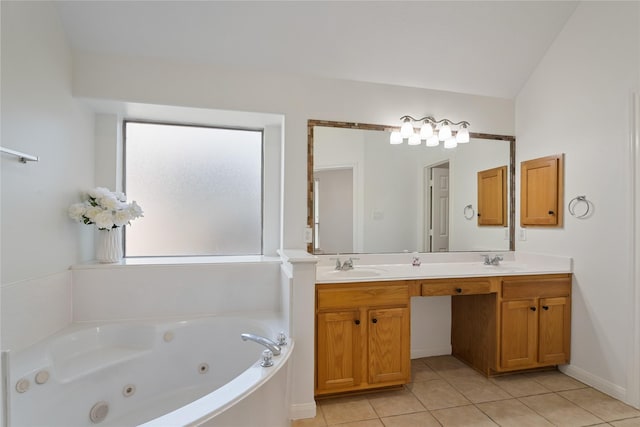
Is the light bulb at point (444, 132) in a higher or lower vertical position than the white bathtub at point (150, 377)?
higher

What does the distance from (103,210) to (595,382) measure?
3.65 m

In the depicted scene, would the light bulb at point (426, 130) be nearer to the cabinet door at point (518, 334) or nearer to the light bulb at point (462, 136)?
the light bulb at point (462, 136)

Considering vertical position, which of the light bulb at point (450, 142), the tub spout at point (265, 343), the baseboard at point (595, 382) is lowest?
the baseboard at point (595, 382)

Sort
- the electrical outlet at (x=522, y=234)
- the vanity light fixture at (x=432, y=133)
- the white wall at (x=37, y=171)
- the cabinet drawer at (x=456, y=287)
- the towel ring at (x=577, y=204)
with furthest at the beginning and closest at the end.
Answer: the electrical outlet at (x=522, y=234), the vanity light fixture at (x=432, y=133), the towel ring at (x=577, y=204), the cabinet drawer at (x=456, y=287), the white wall at (x=37, y=171)

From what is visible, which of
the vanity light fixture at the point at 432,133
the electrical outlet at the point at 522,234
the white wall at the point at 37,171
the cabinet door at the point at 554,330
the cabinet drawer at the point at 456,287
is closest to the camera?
the white wall at the point at 37,171

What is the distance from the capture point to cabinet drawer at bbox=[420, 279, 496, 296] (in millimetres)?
2217

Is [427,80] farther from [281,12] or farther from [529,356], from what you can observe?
[529,356]

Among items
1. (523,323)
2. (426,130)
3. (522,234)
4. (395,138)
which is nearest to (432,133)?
(426,130)

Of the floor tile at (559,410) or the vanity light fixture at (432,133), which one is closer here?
the floor tile at (559,410)

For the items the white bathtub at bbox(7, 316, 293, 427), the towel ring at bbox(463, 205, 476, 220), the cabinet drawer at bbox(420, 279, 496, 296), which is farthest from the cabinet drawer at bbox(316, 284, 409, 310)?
the towel ring at bbox(463, 205, 476, 220)

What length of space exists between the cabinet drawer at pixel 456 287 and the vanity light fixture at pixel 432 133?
1194 millimetres

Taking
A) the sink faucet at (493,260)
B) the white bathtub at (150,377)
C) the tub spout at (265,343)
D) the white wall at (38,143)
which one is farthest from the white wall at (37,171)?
the sink faucet at (493,260)

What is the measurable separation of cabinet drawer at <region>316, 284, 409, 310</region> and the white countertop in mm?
55

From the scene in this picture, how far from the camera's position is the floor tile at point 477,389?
217cm
